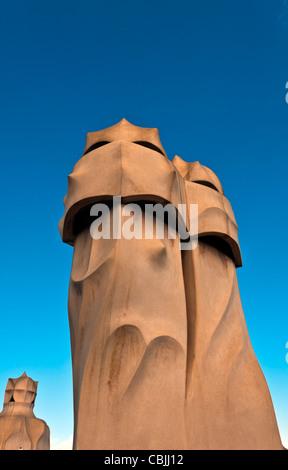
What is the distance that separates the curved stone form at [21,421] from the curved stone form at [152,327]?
596 centimetres

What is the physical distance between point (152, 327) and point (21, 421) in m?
7.03

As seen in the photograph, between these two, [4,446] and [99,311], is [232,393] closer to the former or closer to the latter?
[99,311]

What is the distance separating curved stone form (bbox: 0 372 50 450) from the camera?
8.33 metres

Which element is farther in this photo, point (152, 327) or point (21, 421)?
point (21, 421)

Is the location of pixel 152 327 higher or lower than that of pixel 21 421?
lower

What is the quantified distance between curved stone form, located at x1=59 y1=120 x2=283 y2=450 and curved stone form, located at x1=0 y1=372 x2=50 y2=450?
5963 millimetres

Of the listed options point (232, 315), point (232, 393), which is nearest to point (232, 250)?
point (232, 315)

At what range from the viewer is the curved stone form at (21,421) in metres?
8.33

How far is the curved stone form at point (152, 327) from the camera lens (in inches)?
117

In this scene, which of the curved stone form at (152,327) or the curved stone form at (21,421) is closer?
the curved stone form at (152,327)

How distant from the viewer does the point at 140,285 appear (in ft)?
11.0

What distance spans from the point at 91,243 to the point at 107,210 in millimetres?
347

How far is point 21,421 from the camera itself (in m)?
8.69
